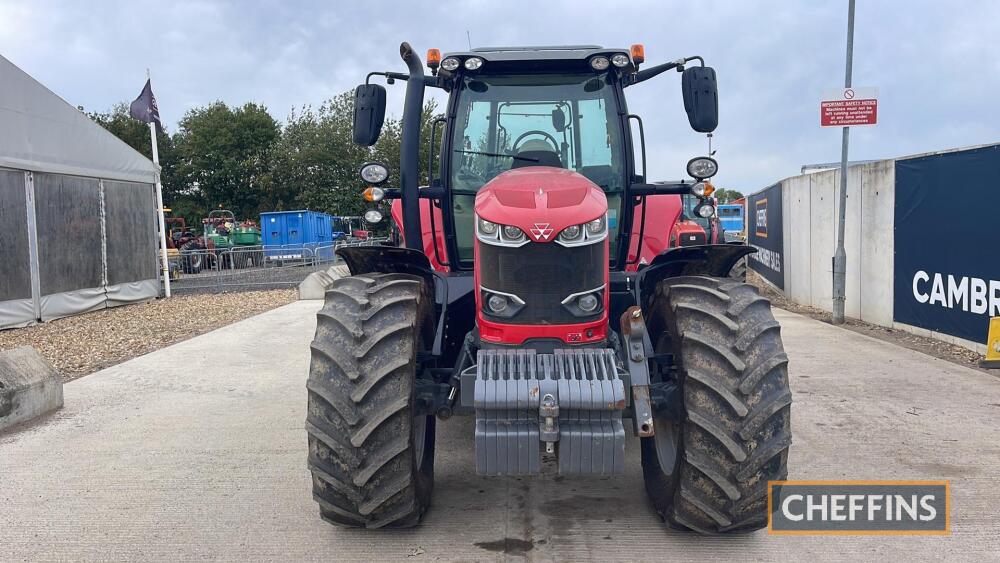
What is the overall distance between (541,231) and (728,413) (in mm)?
1163

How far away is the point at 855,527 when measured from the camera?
→ 3.56 metres

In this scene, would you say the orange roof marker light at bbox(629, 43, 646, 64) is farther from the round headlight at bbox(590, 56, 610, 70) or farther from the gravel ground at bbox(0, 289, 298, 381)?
the gravel ground at bbox(0, 289, 298, 381)

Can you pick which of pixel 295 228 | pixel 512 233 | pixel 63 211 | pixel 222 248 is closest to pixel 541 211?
pixel 512 233

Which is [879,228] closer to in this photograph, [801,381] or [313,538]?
[801,381]

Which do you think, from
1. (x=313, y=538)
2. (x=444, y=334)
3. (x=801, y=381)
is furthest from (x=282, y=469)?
(x=801, y=381)

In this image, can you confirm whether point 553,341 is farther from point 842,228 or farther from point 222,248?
point 222,248

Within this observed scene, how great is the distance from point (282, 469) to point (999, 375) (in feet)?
22.3

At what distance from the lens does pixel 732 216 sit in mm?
36781

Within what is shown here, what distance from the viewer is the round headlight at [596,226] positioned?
3.31 meters

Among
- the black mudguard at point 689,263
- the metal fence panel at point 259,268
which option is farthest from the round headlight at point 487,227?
the metal fence panel at point 259,268

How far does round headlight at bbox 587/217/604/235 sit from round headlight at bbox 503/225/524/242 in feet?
1.08

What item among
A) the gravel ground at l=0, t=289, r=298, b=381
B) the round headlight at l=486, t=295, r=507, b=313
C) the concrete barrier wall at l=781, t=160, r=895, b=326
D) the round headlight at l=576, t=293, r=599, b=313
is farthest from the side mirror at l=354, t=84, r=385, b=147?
the concrete barrier wall at l=781, t=160, r=895, b=326

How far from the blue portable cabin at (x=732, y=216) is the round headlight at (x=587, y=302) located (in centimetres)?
3230

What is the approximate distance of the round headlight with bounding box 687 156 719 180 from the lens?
395cm
